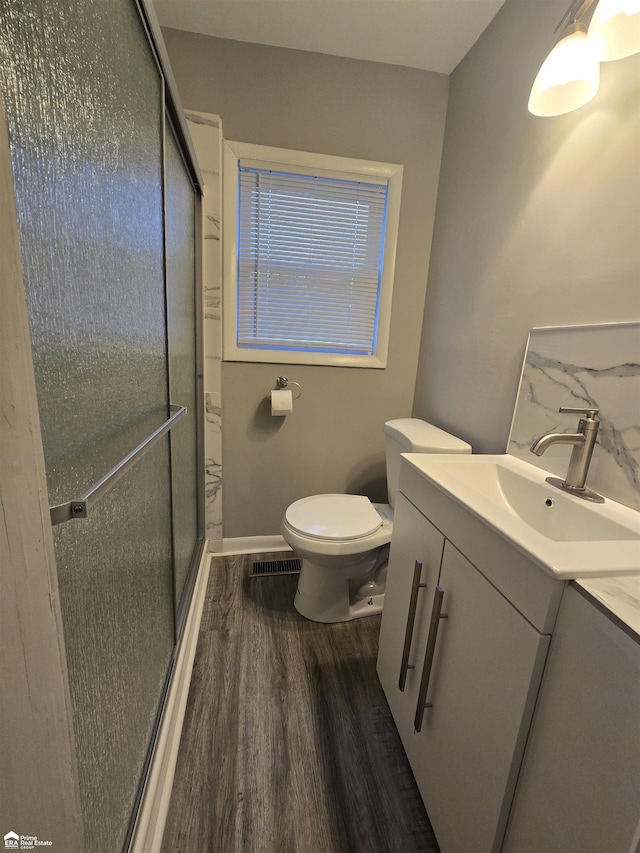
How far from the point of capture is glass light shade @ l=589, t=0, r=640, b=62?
0.78 m

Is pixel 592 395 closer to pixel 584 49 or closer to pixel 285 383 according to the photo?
pixel 584 49

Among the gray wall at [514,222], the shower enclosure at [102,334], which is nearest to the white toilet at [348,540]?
the gray wall at [514,222]

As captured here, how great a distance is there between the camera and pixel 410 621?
962 millimetres

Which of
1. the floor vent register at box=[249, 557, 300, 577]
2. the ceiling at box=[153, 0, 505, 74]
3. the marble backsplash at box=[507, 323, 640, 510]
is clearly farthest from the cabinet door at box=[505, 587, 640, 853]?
the ceiling at box=[153, 0, 505, 74]

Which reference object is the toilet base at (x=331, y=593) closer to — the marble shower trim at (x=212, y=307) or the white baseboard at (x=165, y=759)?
the white baseboard at (x=165, y=759)

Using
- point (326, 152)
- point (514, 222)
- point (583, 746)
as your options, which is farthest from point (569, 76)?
point (583, 746)

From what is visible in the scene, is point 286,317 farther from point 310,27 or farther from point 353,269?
point 310,27

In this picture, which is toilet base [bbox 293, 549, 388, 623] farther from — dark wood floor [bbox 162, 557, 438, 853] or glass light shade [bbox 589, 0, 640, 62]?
glass light shade [bbox 589, 0, 640, 62]

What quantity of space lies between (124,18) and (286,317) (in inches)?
47.2

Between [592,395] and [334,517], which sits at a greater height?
[592,395]

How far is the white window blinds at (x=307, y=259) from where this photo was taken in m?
1.72

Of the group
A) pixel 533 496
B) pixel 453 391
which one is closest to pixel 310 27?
pixel 453 391

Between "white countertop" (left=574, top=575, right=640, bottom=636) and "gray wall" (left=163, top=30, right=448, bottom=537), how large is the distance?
1.51 meters

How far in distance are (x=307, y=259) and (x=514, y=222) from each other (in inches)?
37.2
